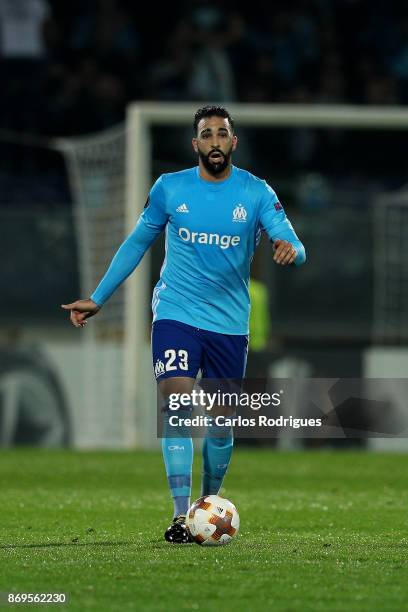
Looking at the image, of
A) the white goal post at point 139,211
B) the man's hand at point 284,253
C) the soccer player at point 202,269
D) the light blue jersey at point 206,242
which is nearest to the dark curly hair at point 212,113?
the soccer player at point 202,269

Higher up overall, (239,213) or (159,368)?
(239,213)

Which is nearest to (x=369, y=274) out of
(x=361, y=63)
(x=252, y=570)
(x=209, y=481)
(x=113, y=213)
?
(x=113, y=213)

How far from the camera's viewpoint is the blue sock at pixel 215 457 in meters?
7.46

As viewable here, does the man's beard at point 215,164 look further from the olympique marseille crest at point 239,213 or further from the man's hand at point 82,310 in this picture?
the man's hand at point 82,310

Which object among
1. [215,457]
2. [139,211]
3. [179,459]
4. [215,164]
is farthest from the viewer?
[139,211]

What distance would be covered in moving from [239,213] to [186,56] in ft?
37.8

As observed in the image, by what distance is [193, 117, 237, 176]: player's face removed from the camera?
23.8ft

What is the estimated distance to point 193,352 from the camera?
23.9 feet

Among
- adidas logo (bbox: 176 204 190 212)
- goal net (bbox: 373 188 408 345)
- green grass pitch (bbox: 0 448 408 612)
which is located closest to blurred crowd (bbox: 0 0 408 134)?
goal net (bbox: 373 188 408 345)

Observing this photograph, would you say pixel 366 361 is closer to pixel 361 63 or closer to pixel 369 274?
pixel 369 274

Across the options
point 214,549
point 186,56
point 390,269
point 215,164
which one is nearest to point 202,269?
point 215,164

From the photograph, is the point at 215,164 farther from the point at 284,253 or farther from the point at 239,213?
the point at 284,253

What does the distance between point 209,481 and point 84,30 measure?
41.1ft

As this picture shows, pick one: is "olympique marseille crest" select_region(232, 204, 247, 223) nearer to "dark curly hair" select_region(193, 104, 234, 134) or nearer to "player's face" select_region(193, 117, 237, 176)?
"player's face" select_region(193, 117, 237, 176)
